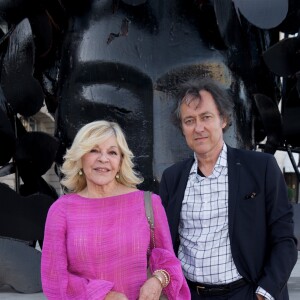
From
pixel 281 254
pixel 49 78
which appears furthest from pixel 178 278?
pixel 49 78

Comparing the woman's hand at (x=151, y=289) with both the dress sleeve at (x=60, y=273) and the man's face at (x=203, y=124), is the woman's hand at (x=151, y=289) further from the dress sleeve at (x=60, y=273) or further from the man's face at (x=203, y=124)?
the man's face at (x=203, y=124)

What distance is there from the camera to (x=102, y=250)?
1.71 m

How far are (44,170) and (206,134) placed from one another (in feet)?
6.00

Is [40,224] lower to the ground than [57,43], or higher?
lower

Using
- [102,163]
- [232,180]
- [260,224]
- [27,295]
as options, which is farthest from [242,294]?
[27,295]

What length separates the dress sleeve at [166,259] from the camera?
69.1 inches

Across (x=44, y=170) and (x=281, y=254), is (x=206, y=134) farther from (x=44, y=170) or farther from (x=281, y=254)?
(x=44, y=170)

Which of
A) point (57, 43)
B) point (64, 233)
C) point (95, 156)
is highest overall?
point (57, 43)

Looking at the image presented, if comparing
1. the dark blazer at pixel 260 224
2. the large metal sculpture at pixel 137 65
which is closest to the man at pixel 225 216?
the dark blazer at pixel 260 224

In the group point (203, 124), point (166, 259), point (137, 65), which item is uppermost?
point (137, 65)

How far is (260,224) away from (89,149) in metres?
0.57

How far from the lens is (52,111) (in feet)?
12.7

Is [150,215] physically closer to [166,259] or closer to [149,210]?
[149,210]

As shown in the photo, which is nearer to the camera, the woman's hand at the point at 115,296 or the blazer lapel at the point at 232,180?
the woman's hand at the point at 115,296
